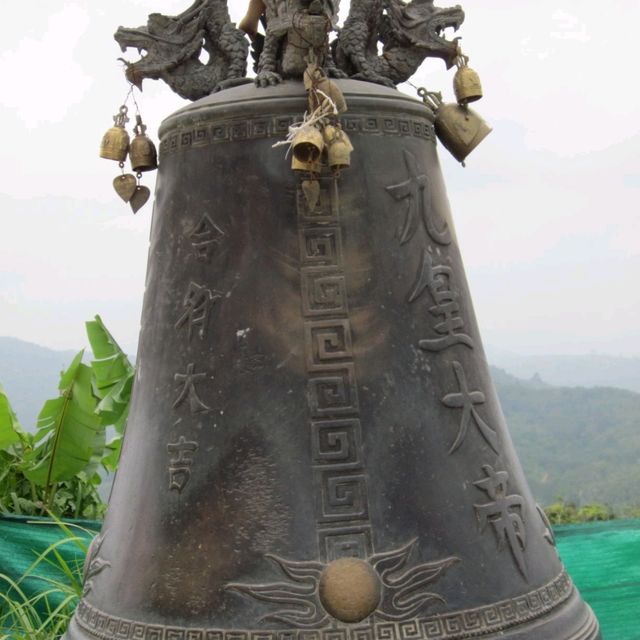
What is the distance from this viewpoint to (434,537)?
6.93 ft

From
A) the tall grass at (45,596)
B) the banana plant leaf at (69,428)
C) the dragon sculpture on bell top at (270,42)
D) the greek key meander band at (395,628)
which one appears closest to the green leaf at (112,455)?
the banana plant leaf at (69,428)

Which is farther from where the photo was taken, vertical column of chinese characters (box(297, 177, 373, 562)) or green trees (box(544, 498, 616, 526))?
green trees (box(544, 498, 616, 526))

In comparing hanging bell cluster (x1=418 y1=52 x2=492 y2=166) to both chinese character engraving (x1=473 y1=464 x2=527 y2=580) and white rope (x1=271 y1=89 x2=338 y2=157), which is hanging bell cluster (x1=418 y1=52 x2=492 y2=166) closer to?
white rope (x1=271 y1=89 x2=338 y2=157)

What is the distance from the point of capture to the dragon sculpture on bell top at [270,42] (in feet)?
8.34

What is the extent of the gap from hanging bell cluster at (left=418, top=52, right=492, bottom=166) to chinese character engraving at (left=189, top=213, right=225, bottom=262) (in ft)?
2.52

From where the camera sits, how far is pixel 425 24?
2.60 m

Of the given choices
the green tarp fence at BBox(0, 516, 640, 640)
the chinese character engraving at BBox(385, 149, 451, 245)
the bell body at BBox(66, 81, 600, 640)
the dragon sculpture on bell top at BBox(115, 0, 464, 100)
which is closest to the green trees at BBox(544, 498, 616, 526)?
the green tarp fence at BBox(0, 516, 640, 640)

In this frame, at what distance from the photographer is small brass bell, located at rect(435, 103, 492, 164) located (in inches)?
102

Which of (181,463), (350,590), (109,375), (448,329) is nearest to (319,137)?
(448,329)

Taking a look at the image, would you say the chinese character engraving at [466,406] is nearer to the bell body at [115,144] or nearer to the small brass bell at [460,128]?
the small brass bell at [460,128]

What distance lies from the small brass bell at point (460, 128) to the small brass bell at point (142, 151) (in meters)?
0.86

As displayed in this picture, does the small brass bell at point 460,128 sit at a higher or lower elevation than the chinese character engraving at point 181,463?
higher

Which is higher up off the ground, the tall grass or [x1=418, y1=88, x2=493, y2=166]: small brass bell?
[x1=418, y1=88, x2=493, y2=166]: small brass bell

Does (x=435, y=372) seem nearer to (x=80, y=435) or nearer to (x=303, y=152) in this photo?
(x=303, y=152)
